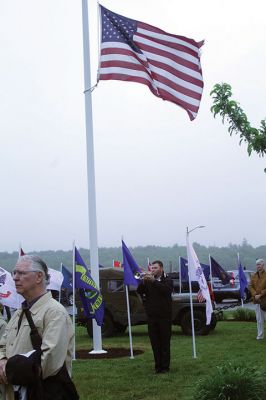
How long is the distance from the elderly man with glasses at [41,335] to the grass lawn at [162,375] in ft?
12.5

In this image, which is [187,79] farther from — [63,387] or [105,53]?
[63,387]

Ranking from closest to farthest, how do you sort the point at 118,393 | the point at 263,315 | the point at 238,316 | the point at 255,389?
the point at 255,389
the point at 118,393
the point at 263,315
the point at 238,316

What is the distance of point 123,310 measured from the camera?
644 inches

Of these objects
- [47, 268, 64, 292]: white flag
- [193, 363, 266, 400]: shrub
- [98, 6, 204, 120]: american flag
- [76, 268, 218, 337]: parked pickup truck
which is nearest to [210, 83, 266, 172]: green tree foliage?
[193, 363, 266, 400]: shrub

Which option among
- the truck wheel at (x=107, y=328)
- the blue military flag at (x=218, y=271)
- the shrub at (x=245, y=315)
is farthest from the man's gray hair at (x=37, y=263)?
the blue military flag at (x=218, y=271)

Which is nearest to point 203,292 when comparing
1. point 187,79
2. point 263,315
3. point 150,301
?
point 150,301

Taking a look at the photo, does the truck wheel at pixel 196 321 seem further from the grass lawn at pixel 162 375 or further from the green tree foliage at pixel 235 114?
the green tree foliage at pixel 235 114

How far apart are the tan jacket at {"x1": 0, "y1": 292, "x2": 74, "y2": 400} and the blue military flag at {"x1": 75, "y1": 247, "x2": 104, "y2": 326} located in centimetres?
785

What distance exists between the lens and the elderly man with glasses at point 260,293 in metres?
13.6

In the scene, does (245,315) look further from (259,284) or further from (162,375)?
(162,375)

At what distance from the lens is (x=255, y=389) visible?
642cm

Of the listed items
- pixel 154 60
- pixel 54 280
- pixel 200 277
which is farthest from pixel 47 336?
pixel 54 280

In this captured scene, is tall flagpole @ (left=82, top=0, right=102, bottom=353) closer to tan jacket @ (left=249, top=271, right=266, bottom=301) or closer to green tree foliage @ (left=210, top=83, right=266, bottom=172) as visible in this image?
tan jacket @ (left=249, top=271, right=266, bottom=301)

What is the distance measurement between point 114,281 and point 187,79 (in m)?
7.48
